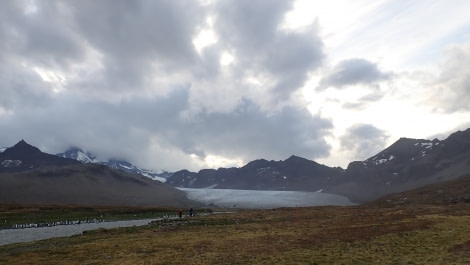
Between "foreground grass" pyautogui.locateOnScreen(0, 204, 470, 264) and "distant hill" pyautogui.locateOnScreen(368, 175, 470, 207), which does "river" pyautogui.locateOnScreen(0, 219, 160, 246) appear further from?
"distant hill" pyautogui.locateOnScreen(368, 175, 470, 207)

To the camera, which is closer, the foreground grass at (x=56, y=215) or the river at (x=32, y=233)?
the river at (x=32, y=233)

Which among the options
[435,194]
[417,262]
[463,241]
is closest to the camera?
[417,262]

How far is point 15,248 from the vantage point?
3881 centimetres

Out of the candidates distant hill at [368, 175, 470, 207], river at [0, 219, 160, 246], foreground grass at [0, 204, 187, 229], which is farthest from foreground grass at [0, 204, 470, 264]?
distant hill at [368, 175, 470, 207]

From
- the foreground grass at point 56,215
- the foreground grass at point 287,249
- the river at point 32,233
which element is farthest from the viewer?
the foreground grass at point 56,215

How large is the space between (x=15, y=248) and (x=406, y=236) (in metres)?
45.3

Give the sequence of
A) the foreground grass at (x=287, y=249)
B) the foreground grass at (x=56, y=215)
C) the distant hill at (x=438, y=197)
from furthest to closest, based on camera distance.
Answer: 1. the distant hill at (x=438, y=197)
2. the foreground grass at (x=56, y=215)
3. the foreground grass at (x=287, y=249)

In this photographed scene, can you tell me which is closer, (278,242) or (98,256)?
(98,256)

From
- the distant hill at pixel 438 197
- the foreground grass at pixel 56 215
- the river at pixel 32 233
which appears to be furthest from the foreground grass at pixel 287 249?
the distant hill at pixel 438 197

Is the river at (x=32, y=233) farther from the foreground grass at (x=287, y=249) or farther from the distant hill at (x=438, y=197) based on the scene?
the distant hill at (x=438, y=197)

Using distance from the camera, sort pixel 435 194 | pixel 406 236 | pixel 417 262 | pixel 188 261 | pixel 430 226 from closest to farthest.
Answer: pixel 417 262 < pixel 188 261 < pixel 406 236 < pixel 430 226 < pixel 435 194

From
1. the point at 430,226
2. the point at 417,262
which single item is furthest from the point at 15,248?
the point at 430,226

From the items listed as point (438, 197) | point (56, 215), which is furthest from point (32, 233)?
point (438, 197)

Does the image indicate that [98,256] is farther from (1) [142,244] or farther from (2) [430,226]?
(2) [430,226]
